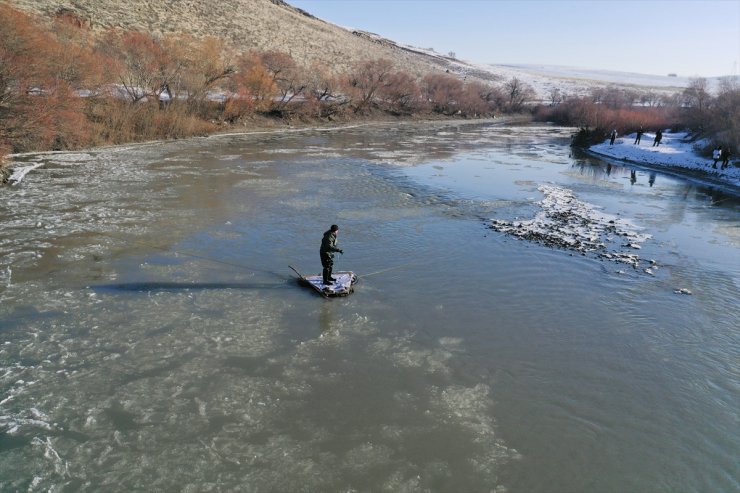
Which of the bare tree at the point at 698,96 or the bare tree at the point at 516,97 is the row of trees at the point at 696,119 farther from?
the bare tree at the point at 516,97

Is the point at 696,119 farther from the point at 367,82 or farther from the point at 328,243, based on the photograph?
the point at 328,243

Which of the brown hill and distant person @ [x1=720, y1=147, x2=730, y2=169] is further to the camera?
the brown hill

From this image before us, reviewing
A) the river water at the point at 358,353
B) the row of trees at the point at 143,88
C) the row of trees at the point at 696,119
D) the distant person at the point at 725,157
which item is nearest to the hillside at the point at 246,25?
the row of trees at the point at 143,88

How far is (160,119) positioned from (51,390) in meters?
34.3

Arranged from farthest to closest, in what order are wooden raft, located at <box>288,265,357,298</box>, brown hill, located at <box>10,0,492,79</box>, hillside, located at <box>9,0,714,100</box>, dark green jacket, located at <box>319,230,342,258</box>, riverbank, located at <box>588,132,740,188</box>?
hillside, located at <box>9,0,714,100</box> → brown hill, located at <box>10,0,492,79</box> → riverbank, located at <box>588,132,740,188</box> → wooden raft, located at <box>288,265,357,298</box> → dark green jacket, located at <box>319,230,342,258</box>

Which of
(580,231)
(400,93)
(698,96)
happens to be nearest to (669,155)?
(698,96)

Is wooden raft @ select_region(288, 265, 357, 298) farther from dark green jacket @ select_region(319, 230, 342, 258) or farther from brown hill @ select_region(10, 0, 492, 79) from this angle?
brown hill @ select_region(10, 0, 492, 79)

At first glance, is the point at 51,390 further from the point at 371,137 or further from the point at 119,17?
the point at 119,17

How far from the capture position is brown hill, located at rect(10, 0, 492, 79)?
56812mm

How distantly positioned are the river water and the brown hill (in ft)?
157

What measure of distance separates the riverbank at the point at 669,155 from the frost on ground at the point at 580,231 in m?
15.3

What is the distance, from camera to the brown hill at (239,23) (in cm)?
5681

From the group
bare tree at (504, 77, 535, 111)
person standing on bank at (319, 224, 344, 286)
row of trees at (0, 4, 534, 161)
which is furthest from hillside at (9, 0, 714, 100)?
person standing on bank at (319, 224, 344, 286)

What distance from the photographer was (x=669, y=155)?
120 ft
